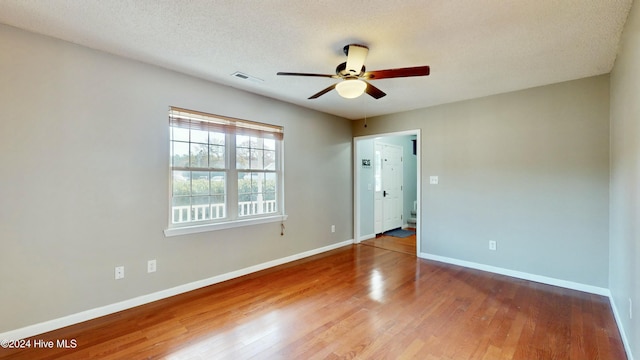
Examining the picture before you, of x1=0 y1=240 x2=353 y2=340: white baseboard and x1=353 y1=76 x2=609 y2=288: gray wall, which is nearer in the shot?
x1=0 y1=240 x2=353 y2=340: white baseboard

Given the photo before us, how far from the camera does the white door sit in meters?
6.12

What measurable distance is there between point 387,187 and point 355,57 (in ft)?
14.6

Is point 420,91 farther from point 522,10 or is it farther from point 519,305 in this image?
point 519,305

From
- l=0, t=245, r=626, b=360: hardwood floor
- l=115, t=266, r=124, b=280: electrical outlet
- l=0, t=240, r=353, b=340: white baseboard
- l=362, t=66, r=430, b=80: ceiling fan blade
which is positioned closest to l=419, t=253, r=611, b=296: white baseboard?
l=0, t=245, r=626, b=360: hardwood floor

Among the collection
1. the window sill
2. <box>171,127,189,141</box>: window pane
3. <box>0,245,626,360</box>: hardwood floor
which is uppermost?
<box>171,127,189,141</box>: window pane

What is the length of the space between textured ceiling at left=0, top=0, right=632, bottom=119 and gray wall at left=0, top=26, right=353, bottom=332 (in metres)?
0.25

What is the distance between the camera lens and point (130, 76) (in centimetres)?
277

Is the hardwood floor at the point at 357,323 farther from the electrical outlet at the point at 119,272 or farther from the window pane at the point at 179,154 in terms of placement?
the window pane at the point at 179,154

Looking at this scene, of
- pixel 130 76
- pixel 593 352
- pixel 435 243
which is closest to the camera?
pixel 593 352

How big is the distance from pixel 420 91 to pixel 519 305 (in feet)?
8.91

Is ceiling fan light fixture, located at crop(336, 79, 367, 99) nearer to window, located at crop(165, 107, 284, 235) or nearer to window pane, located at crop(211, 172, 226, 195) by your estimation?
window, located at crop(165, 107, 284, 235)

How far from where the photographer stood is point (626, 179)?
2.18 meters

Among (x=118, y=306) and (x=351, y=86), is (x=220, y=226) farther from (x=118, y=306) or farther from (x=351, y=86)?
(x=351, y=86)

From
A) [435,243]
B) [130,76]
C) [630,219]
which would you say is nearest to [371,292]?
[435,243]
